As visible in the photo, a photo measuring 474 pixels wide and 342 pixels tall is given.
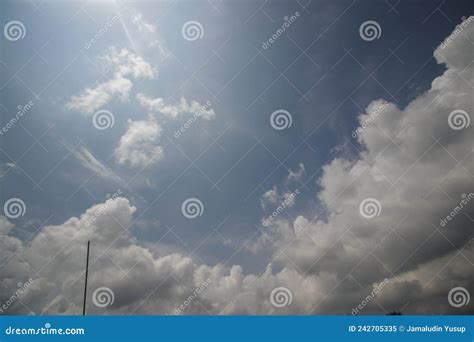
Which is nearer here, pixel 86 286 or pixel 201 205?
pixel 201 205

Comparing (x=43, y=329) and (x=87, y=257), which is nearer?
(x=43, y=329)

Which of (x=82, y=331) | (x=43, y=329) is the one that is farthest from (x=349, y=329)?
(x=43, y=329)

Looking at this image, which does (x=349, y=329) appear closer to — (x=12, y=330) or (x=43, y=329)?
(x=43, y=329)

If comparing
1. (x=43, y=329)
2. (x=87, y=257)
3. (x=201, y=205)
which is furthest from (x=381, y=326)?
(x=87, y=257)

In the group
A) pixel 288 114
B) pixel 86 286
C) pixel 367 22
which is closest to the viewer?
pixel 367 22

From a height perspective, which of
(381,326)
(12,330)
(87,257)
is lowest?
(12,330)

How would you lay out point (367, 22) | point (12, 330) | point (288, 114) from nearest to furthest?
point (12, 330) → point (367, 22) → point (288, 114)

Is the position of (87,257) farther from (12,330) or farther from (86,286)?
(12,330)

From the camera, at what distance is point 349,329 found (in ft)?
31.0

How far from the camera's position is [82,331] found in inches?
364

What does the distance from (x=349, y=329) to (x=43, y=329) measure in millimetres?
9208

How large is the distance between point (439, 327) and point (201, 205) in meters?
10.4

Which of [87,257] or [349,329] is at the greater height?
[349,329]

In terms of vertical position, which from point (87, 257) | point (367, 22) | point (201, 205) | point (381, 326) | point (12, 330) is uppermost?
point (367, 22)
